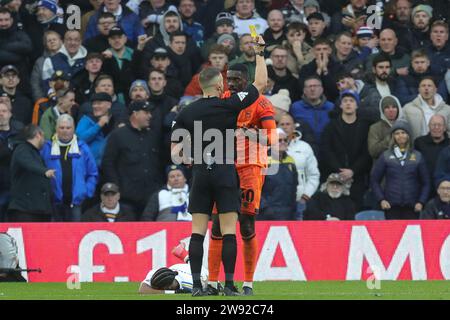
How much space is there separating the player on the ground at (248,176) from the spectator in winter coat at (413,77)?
21.6 feet

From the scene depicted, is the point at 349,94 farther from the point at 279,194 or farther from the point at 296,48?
the point at 279,194

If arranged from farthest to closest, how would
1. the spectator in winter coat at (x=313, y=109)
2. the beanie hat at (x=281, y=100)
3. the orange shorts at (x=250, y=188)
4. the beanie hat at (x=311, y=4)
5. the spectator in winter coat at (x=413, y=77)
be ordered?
the beanie hat at (x=311, y=4) → the spectator in winter coat at (x=413, y=77) → the spectator in winter coat at (x=313, y=109) → the beanie hat at (x=281, y=100) → the orange shorts at (x=250, y=188)

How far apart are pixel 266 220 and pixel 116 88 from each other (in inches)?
149

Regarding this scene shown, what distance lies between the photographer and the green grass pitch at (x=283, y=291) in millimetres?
13781

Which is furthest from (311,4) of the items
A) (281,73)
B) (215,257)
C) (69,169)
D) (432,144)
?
(215,257)

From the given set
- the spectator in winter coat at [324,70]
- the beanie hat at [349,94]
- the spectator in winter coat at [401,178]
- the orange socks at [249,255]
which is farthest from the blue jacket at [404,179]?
the orange socks at [249,255]

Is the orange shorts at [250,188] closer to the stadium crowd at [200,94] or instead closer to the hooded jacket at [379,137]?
the stadium crowd at [200,94]

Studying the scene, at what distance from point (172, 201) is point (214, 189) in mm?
5932

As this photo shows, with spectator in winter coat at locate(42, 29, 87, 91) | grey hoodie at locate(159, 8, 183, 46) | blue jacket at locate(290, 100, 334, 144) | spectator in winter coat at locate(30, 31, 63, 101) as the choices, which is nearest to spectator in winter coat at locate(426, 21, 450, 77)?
blue jacket at locate(290, 100, 334, 144)

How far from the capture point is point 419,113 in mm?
19844

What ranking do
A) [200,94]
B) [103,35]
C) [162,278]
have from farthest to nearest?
1. [103,35]
2. [200,94]
3. [162,278]

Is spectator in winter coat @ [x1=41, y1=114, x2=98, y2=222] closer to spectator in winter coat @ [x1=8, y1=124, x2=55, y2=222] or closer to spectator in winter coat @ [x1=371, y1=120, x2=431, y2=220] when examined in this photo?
spectator in winter coat @ [x1=8, y1=124, x2=55, y2=222]

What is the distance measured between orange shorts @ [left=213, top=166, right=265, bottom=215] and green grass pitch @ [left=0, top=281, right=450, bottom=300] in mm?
992

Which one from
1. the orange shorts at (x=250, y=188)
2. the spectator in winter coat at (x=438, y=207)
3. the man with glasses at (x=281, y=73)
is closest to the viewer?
the orange shorts at (x=250, y=188)
